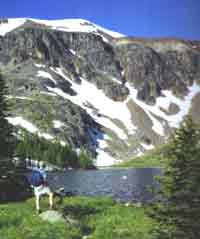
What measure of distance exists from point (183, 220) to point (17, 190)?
98.8ft

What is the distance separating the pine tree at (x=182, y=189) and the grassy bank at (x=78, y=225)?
1894 millimetres

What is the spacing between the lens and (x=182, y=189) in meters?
19.7

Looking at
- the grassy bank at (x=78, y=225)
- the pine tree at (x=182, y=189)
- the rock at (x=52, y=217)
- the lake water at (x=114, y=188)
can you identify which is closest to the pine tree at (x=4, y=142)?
the lake water at (x=114, y=188)

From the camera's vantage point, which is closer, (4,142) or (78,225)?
(78,225)

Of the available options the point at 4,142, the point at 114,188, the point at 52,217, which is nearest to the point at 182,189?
the point at 52,217

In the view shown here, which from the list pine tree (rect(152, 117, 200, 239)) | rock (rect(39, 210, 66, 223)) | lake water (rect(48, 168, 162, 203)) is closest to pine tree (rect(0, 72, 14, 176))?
lake water (rect(48, 168, 162, 203))

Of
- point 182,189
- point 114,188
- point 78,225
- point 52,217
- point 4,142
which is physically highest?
point 4,142

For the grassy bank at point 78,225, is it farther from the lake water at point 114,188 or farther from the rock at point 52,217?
the lake water at point 114,188

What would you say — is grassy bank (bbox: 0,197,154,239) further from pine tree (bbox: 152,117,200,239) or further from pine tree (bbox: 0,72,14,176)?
pine tree (bbox: 0,72,14,176)

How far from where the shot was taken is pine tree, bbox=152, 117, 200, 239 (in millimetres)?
19406

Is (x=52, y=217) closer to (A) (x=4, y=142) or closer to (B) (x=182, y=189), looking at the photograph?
(B) (x=182, y=189)

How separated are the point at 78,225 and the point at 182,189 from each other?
953 cm

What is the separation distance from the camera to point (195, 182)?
1952 cm

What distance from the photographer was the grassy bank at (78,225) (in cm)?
2377
